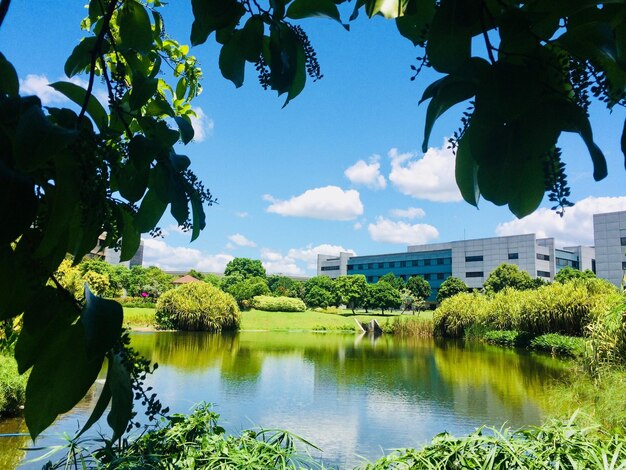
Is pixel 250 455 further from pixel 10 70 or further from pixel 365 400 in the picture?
pixel 365 400

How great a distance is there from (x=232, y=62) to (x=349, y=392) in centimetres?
991

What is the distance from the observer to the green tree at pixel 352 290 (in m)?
43.0

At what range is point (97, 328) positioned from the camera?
15.9 inches

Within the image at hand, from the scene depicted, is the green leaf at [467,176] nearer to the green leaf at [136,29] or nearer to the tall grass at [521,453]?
the green leaf at [136,29]

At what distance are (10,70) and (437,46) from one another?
527 millimetres

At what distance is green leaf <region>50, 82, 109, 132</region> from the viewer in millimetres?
674

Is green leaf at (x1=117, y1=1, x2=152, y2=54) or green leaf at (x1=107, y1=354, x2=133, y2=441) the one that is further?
green leaf at (x1=117, y1=1, x2=152, y2=54)

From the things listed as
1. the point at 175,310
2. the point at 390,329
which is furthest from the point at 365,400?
the point at 390,329

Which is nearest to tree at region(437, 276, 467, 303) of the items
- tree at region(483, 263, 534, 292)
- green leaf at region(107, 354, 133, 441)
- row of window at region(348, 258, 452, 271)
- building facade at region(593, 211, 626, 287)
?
tree at region(483, 263, 534, 292)

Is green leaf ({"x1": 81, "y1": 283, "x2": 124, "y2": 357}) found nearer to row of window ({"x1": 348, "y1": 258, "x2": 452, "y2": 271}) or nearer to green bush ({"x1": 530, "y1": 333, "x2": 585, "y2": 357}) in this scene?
green bush ({"x1": 530, "y1": 333, "x2": 585, "y2": 357})

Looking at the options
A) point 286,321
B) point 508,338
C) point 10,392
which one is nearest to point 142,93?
point 10,392

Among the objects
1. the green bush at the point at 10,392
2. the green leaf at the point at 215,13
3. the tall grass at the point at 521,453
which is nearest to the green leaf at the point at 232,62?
the green leaf at the point at 215,13

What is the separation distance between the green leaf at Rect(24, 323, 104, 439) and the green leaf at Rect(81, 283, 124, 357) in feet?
0.21

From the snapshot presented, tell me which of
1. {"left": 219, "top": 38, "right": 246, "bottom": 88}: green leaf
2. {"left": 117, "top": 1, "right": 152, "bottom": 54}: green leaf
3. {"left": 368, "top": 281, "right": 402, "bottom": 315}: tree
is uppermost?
{"left": 117, "top": 1, "right": 152, "bottom": 54}: green leaf
